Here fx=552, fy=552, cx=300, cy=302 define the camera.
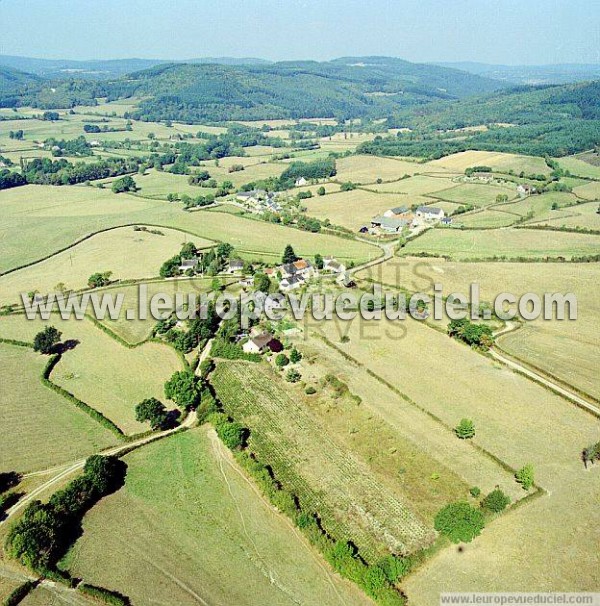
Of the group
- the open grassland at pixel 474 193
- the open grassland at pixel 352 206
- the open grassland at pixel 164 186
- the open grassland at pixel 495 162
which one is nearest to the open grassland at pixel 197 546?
the open grassland at pixel 352 206

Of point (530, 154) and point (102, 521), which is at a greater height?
point (530, 154)

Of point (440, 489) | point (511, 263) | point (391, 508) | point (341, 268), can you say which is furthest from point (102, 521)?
point (511, 263)

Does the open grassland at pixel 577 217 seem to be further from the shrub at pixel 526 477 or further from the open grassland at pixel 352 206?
the shrub at pixel 526 477

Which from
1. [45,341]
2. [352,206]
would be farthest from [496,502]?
[352,206]

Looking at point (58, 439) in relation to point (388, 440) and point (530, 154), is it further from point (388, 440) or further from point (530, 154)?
point (530, 154)

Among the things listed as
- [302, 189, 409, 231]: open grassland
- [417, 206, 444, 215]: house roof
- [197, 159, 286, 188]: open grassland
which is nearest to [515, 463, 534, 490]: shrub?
[302, 189, 409, 231]: open grassland
